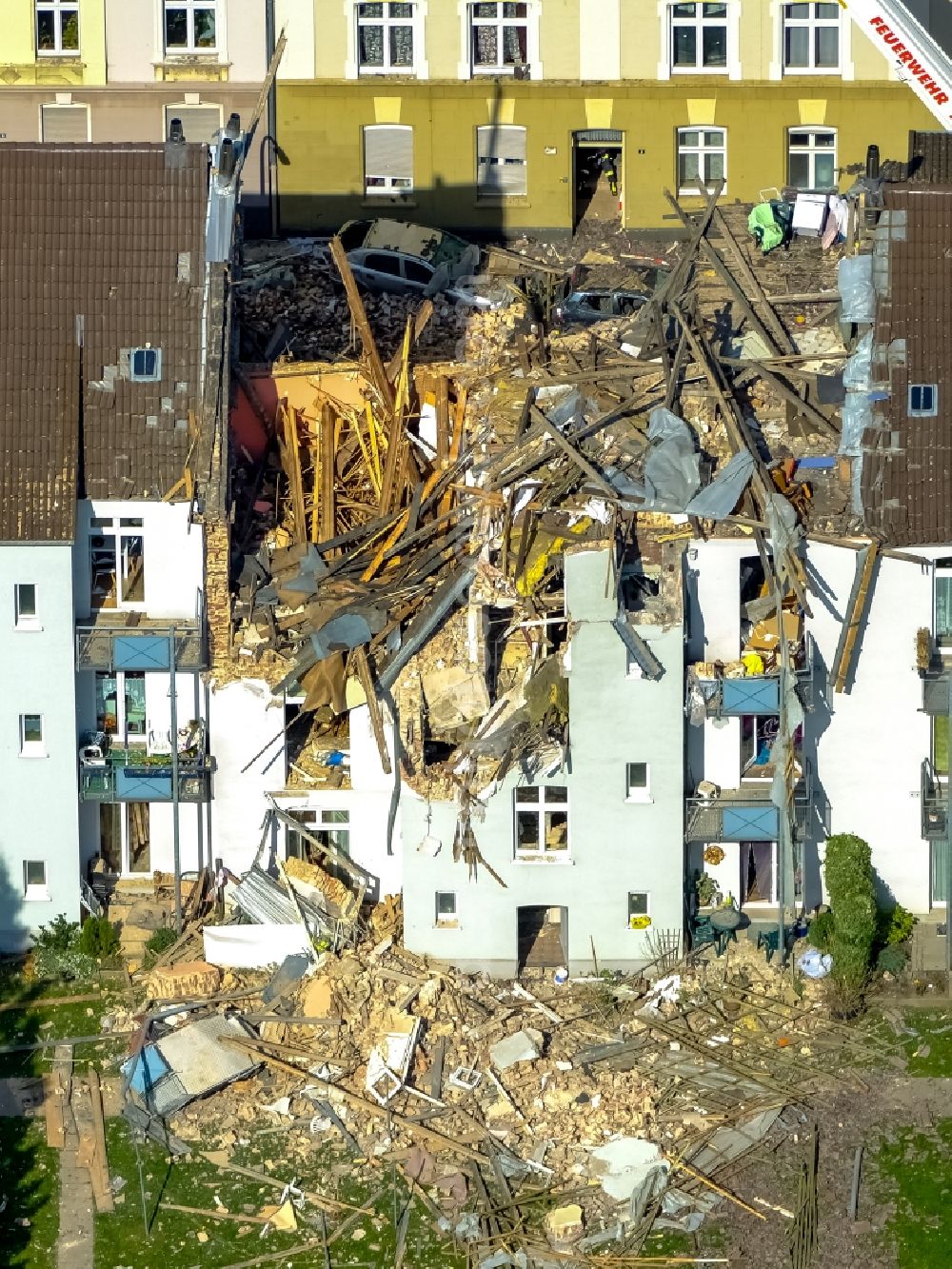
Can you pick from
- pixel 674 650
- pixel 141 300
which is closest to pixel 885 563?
pixel 674 650

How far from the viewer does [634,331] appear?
6981 centimetres

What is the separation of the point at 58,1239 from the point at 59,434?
15.6 meters

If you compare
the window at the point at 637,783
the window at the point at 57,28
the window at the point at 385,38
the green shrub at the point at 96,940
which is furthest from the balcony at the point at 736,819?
the window at the point at 57,28

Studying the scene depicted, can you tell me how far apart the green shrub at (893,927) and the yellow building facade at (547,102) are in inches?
787

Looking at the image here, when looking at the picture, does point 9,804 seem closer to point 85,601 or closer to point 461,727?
point 85,601

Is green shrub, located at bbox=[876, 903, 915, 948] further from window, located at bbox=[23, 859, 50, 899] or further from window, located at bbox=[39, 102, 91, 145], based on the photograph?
window, located at bbox=[39, 102, 91, 145]

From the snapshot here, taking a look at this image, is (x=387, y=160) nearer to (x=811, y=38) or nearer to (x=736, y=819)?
(x=811, y=38)

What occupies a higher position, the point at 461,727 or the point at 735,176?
the point at 735,176

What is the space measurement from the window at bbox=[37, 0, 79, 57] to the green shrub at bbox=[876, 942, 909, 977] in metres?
29.1

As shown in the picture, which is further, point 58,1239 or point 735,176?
point 735,176

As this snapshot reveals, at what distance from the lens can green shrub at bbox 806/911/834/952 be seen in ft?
214

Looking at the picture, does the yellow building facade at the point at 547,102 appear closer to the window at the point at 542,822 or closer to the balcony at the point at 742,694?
the balcony at the point at 742,694

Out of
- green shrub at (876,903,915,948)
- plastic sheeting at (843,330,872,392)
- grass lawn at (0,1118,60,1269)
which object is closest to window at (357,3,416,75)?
plastic sheeting at (843,330,872,392)

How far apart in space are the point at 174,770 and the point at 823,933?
493 inches
